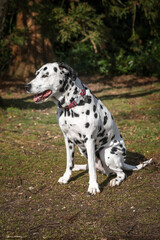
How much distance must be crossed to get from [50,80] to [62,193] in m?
1.79

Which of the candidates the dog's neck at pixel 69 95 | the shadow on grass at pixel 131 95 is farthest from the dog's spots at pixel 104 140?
the shadow on grass at pixel 131 95

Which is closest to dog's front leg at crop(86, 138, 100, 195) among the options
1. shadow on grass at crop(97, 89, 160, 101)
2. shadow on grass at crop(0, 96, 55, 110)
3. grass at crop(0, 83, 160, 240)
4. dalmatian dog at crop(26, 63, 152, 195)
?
dalmatian dog at crop(26, 63, 152, 195)

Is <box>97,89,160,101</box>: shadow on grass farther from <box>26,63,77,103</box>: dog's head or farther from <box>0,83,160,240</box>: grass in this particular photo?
<box>26,63,77,103</box>: dog's head

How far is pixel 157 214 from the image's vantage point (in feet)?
13.2

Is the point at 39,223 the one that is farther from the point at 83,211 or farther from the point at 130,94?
the point at 130,94

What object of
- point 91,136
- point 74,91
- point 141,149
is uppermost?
point 74,91

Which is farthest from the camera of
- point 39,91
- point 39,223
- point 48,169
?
point 48,169

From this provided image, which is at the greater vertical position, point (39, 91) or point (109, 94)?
point (39, 91)


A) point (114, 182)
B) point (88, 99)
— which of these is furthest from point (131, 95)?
point (88, 99)

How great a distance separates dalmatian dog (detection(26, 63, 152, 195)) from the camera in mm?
4484

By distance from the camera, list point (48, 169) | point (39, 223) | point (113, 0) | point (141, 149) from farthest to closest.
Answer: point (113, 0) → point (141, 149) → point (48, 169) → point (39, 223)

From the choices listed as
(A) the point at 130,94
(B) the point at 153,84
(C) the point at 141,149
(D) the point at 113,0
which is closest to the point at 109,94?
(A) the point at 130,94

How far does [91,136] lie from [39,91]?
3.41ft

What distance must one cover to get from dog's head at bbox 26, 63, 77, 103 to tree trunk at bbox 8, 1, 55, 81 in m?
12.5
